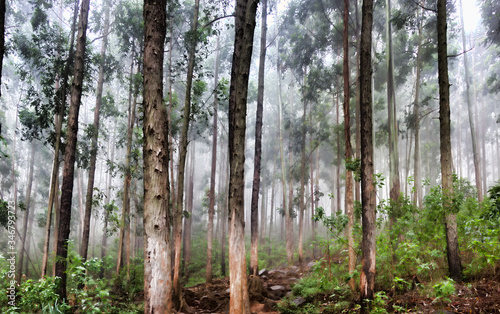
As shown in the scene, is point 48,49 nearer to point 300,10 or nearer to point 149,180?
point 149,180

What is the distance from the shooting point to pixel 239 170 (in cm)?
563

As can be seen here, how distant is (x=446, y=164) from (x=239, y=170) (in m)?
5.11

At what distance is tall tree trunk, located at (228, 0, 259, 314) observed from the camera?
209 inches

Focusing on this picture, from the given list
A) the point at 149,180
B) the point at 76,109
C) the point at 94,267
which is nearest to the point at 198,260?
the point at 76,109

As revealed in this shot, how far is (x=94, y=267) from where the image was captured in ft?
15.3

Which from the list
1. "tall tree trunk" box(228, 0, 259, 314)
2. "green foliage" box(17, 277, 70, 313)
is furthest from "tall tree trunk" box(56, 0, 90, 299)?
"tall tree trunk" box(228, 0, 259, 314)

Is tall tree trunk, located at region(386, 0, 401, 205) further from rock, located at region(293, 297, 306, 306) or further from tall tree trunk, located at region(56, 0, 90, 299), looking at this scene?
tall tree trunk, located at region(56, 0, 90, 299)

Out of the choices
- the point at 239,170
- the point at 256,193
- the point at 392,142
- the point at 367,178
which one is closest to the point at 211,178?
the point at 256,193

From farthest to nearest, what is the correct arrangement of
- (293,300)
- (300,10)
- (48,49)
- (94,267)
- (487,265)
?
(300,10)
(48,49)
(293,300)
(487,265)
(94,267)

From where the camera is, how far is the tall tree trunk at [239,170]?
5.32m

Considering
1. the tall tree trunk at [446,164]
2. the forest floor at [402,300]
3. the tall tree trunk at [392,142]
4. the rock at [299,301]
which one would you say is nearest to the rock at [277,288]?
the forest floor at [402,300]

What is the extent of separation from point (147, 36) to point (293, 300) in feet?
24.8

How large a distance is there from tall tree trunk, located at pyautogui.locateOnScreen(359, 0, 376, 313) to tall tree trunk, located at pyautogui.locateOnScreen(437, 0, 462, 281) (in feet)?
6.65

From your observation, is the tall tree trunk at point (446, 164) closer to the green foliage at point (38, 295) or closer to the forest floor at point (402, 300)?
the forest floor at point (402, 300)
